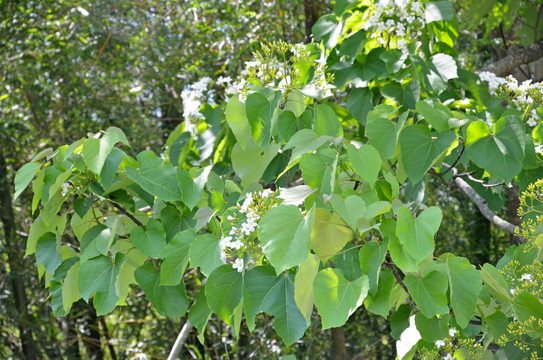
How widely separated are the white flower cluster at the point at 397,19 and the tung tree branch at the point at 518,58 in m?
0.84

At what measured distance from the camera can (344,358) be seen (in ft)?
9.83

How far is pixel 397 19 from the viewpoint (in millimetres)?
1721

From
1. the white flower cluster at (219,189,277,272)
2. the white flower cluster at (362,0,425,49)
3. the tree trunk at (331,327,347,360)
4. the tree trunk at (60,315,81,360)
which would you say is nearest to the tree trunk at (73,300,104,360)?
the tree trunk at (60,315,81,360)

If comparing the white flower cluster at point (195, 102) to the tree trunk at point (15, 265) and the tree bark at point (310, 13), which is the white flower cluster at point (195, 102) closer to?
the tree bark at point (310, 13)

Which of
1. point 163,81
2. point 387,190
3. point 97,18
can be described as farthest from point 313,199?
point 97,18

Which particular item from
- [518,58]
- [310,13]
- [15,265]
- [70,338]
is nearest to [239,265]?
[518,58]

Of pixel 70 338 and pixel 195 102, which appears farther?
pixel 70 338

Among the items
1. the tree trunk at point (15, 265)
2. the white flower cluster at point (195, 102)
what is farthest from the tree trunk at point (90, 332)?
the white flower cluster at point (195, 102)

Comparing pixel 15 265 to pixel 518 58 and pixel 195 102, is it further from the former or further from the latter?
pixel 518 58

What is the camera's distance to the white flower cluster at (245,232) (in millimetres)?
1070

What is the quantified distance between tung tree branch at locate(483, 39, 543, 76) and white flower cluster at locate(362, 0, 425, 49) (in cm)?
84

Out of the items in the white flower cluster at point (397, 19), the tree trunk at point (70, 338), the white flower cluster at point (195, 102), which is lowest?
the tree trunk at point (70, 338)

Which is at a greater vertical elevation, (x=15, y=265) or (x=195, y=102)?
(x=195, y=102)

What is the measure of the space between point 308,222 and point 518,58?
6.10 ft
